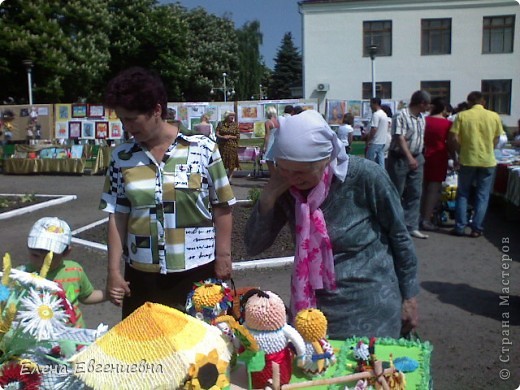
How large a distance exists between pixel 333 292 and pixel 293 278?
0.54 ft

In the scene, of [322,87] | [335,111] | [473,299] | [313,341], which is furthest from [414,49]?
[313,341]

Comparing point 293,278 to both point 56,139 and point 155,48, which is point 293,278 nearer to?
point 56,139

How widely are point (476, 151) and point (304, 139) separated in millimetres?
5782

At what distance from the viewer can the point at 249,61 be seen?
4666 cm

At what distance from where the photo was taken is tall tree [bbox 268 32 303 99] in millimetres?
47906

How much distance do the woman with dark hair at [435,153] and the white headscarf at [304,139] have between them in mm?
5886

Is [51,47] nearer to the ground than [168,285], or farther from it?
farther from it

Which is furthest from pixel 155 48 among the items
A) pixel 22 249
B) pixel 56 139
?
pixel 22 249

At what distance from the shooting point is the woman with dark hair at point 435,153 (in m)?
7.45

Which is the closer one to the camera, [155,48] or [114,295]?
[114,295]

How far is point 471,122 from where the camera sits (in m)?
7.10

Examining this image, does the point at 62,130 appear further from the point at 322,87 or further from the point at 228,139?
the point at 322,87

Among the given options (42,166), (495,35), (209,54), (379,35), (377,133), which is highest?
(209,54)

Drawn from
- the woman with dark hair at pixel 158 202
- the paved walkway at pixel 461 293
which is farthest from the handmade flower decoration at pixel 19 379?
the paved walkway at pixel 461 293
